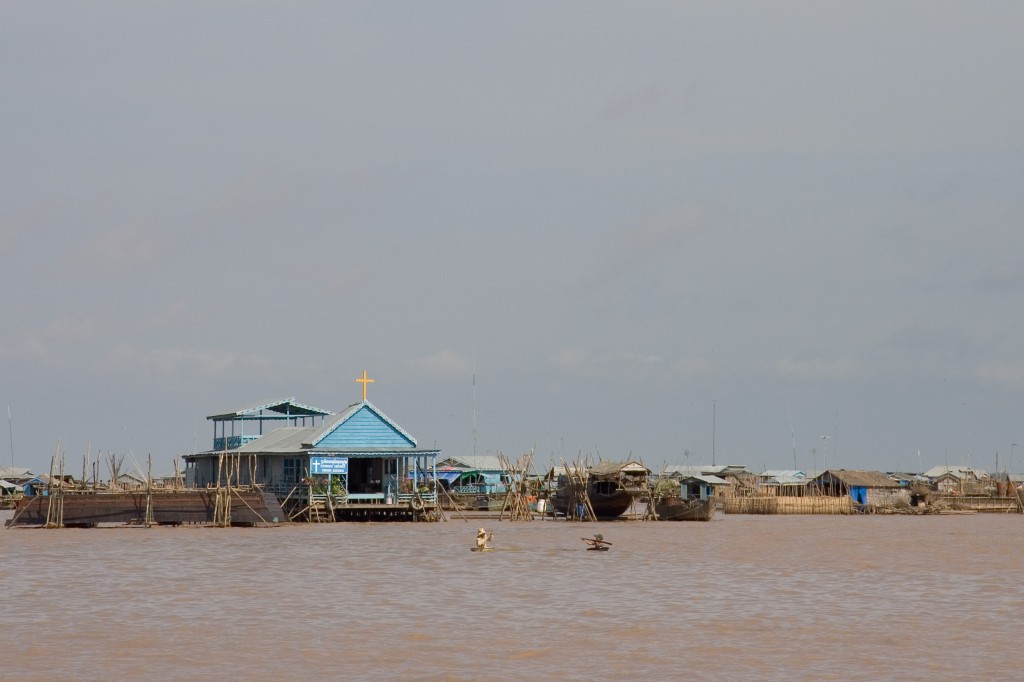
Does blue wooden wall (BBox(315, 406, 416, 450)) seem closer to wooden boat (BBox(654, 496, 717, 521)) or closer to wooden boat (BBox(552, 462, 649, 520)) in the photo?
wooden boat (BBox(552, 462, 649, 520))

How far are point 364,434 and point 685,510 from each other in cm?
1986

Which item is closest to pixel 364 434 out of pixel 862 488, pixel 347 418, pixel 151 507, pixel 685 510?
pixel 347 418

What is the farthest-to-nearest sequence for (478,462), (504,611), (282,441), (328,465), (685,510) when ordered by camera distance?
(478,462) < (685,510) < (282,441) < (328,465) < (504,611)

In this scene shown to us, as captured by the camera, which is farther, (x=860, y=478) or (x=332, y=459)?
(x=860, y=478)

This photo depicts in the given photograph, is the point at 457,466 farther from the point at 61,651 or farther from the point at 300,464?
the point at 61,651

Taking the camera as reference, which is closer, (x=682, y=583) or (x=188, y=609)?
(x=188, y=609)

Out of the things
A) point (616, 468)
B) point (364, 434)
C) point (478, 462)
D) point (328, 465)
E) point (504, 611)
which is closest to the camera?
point (504, 611)

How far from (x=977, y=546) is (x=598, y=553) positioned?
1503 cm

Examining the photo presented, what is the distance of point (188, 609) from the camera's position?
1042 inches

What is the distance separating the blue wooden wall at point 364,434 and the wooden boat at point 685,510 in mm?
16441

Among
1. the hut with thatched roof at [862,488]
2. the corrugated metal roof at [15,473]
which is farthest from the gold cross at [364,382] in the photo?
the corrugated metal roof at [15,473]

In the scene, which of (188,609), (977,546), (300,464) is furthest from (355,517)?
(188,609)

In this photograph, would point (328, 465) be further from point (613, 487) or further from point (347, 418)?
point (613, 487)

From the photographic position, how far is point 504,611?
1043 inches
